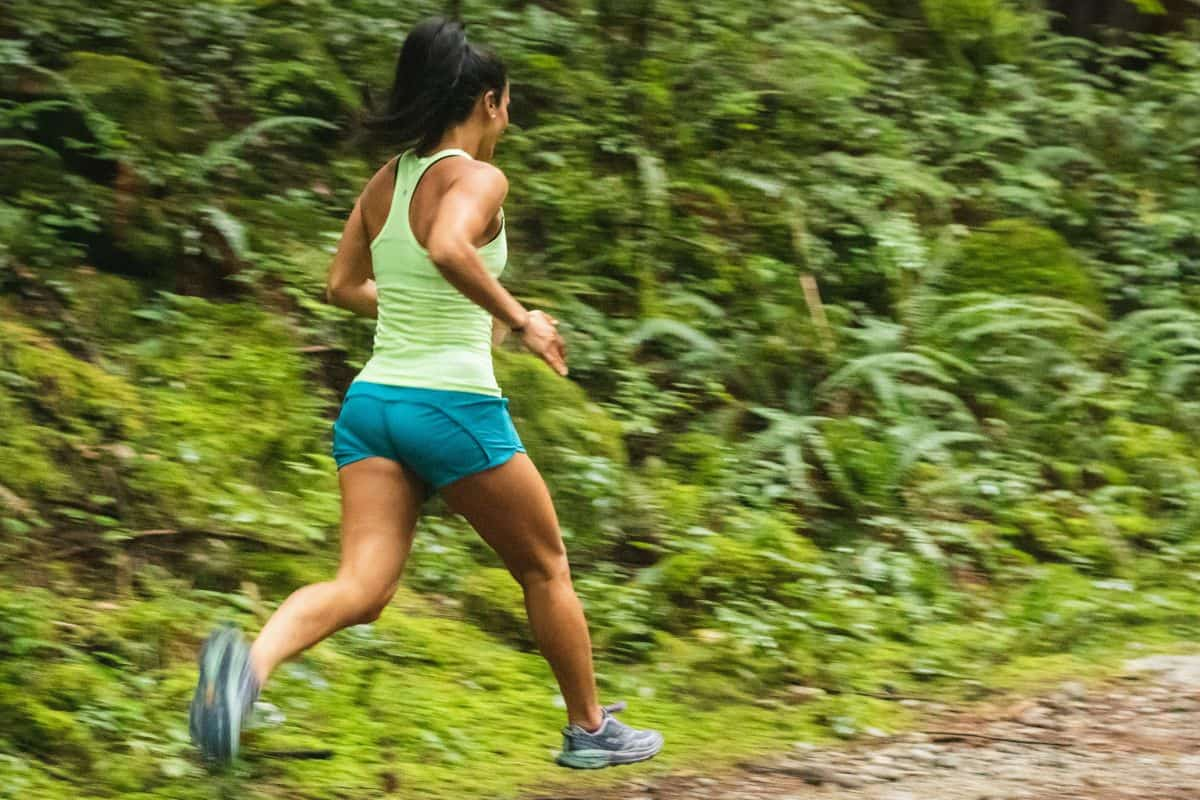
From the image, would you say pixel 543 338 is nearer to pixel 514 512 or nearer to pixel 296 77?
pixel 514 512

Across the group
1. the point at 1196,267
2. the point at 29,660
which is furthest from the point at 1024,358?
the point at 29,660

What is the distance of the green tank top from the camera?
159 inches

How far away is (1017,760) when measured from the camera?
4.97m

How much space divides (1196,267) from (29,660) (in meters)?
7.88

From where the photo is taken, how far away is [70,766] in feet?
14.3

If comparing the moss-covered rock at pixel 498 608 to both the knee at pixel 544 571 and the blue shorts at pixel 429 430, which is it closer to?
the knee at pixel 544 571

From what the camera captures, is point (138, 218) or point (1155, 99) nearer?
point (138, 218)

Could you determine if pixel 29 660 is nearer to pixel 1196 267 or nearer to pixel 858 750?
pixel 858 750

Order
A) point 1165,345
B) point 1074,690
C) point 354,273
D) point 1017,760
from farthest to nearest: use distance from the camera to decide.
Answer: point 1165,345 < point 1074,690 < point 1017,760 < point 354,273

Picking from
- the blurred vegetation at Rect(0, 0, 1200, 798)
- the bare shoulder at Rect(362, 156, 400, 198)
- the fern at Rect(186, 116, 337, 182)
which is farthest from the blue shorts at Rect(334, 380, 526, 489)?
the fern at Rect(186, 116, 337, 182)

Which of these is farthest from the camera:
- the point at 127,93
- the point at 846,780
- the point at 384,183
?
the point at 127,93

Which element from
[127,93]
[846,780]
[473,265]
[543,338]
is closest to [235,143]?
[127,93]

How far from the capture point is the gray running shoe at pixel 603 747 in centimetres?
445

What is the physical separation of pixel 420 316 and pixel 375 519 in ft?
1.96
